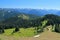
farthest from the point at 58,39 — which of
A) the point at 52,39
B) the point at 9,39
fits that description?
the point at 9,39

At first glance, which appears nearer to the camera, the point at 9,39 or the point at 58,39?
the point at 9,39

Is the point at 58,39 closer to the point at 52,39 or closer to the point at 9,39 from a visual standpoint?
the point at 52,39

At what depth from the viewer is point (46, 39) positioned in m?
30.4

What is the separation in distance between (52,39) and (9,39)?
25.5 feet

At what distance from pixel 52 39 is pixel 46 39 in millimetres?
1244

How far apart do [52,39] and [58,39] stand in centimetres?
111

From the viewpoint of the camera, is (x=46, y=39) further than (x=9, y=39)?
Yes

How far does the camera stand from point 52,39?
101ft

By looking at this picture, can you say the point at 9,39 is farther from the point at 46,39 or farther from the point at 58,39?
the point at 58,39

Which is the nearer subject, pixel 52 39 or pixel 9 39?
pixel 9 39

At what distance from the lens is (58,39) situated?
31078mm

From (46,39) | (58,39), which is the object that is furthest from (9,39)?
(58,39)

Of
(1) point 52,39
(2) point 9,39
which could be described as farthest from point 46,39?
(2) point 9,39

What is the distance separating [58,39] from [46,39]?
232 centimetres
